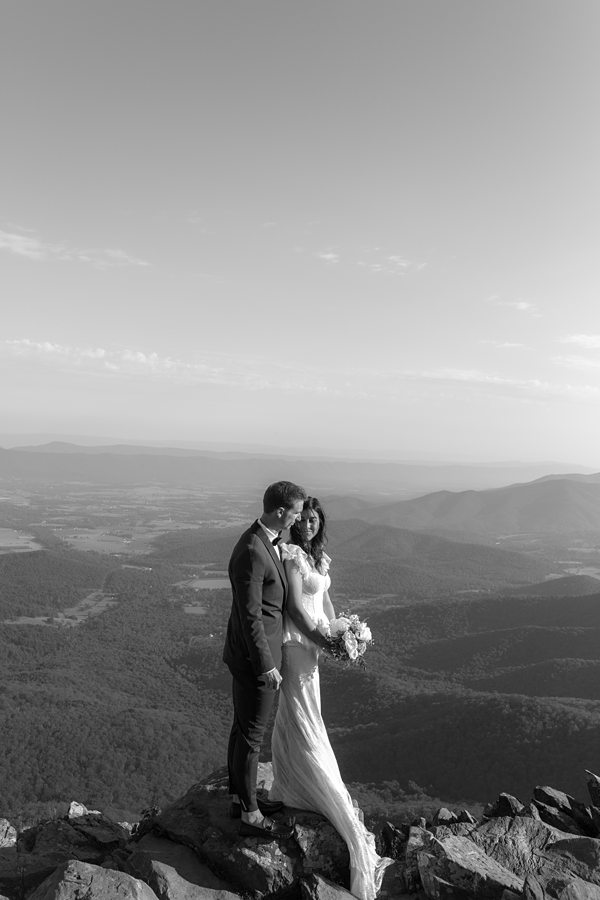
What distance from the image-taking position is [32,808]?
38500mm

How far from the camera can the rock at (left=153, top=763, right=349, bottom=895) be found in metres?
5.91

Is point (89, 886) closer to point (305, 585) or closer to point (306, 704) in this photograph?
point (306, 704)

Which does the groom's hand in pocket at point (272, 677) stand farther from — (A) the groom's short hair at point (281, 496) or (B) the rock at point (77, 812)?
(B) the rock at point (77, 812)

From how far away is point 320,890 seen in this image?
5641 mm

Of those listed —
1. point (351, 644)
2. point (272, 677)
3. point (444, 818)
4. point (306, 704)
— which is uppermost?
point (351, 644)

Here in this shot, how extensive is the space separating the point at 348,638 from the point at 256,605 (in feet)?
3.82

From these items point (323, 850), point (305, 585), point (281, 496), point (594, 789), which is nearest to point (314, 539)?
point (305, 585)

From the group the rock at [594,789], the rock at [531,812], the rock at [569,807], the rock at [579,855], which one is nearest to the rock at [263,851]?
the rock at [579,855]

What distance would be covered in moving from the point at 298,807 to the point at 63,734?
185ft

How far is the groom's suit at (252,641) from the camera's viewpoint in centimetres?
586

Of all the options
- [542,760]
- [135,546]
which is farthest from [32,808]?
[135,546]

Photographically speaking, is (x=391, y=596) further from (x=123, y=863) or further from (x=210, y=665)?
(x=123, y=863)

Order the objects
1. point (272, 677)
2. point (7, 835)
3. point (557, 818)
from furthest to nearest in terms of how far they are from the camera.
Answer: point (557, 818)
point (7, 835)
point (272, 677)

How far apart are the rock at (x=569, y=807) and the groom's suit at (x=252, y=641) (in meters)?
5.82
